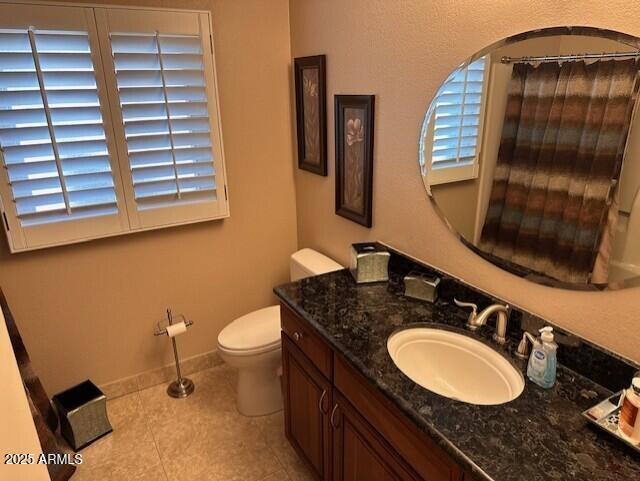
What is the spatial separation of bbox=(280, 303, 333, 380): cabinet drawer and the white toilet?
15.3 inches

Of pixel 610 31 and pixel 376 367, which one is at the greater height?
pixel 610 31

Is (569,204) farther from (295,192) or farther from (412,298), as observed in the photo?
(295,192)

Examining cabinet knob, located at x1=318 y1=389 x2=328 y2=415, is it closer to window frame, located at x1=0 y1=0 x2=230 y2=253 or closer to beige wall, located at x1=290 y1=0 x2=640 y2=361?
beige wall, located at x1=290 y1=0 x2=640 y2=361

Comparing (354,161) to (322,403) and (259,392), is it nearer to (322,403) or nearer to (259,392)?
(322,403)

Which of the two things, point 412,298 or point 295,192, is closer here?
point 412,298

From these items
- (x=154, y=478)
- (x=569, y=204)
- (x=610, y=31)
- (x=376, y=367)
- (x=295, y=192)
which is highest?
(x=610, y=31)

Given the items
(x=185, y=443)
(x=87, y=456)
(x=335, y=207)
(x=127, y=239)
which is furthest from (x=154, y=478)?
(x=335, y=207)

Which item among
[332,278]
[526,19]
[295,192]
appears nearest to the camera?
[526,19]

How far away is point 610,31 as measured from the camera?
1099 mm

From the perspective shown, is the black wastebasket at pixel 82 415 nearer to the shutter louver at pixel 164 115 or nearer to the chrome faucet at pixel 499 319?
the shutter louver at pixel 164 115

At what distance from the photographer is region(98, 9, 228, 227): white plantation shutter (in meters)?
2.09

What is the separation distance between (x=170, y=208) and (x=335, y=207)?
2.93ft

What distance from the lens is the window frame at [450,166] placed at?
146 centimetres

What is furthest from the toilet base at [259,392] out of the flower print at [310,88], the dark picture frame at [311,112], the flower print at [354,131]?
the flower print at [310,88]
